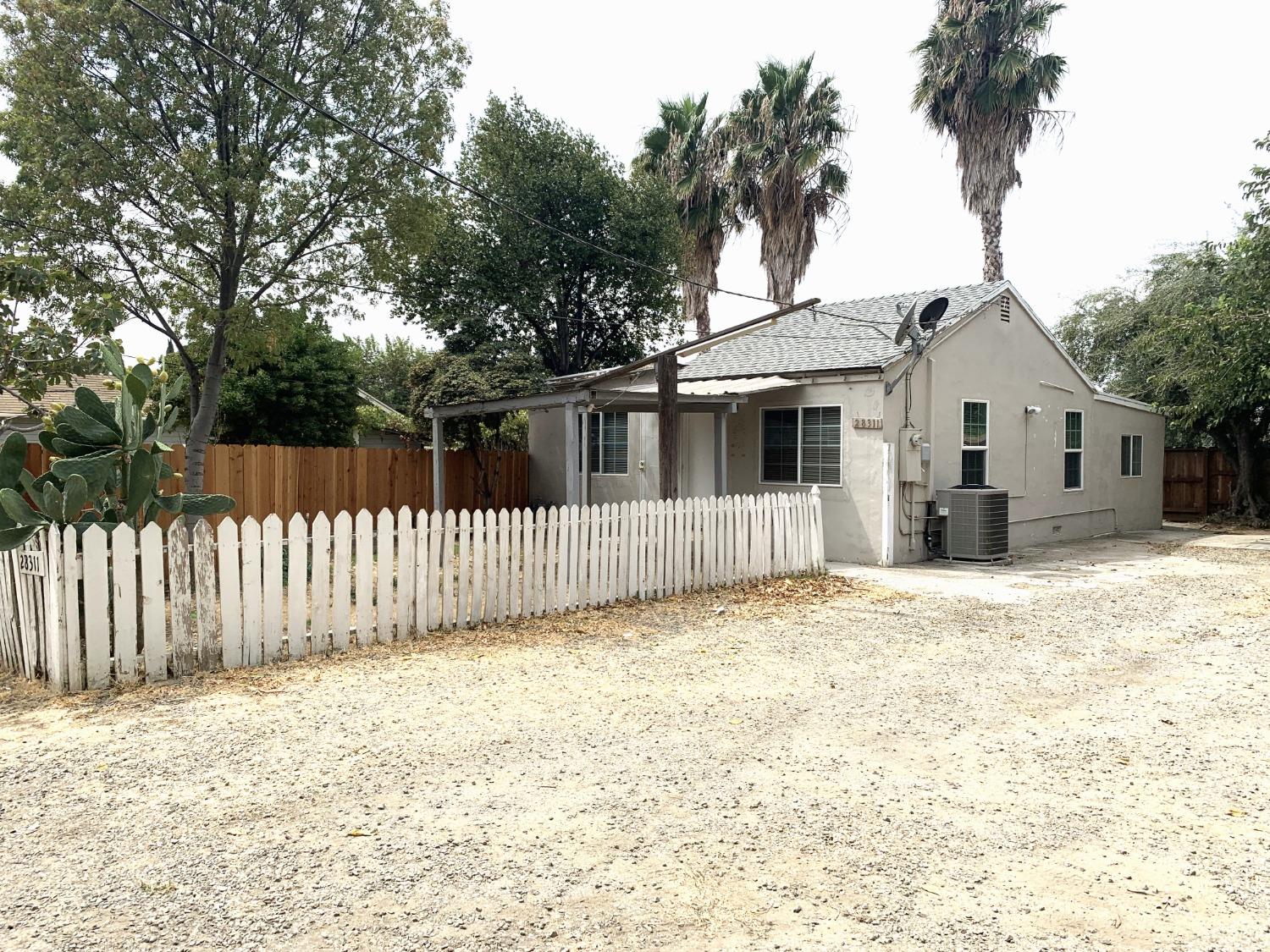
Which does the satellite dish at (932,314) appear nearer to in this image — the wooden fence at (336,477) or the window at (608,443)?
the window at (608,443)

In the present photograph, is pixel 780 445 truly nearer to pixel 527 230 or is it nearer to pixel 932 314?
pixel 932 314

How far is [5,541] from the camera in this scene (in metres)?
5.66

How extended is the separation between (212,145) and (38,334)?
3.02 metres

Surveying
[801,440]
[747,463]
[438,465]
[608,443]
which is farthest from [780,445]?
[438,465]

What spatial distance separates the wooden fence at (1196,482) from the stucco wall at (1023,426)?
4131mm

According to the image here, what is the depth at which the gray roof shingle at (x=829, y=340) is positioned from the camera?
42.6 feet

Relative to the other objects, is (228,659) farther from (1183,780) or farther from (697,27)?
(697,27)

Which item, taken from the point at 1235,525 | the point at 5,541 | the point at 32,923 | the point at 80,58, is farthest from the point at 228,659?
the point at 1235,525

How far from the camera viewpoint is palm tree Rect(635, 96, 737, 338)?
24688mm

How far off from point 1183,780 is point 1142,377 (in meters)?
21.4

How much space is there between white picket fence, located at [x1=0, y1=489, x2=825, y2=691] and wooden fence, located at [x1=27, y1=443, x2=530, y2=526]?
5731 mm

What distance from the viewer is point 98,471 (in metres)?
5.92

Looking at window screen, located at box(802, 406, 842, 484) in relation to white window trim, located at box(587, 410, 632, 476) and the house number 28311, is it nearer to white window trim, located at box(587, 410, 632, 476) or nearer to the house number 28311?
white window trim, located at box(587, 410, 632, 476)

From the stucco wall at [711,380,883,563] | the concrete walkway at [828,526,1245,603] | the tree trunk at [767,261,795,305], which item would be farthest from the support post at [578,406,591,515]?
the tree trunk at [767,261,795,305]
